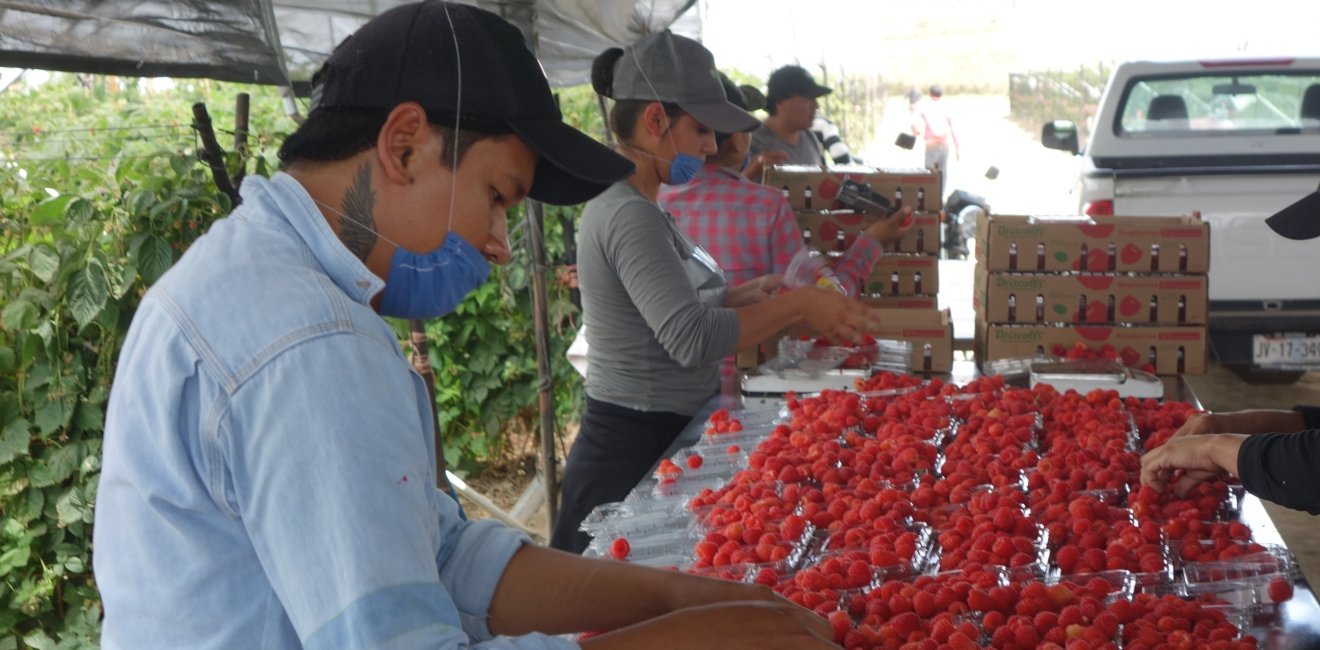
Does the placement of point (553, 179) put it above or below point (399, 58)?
below

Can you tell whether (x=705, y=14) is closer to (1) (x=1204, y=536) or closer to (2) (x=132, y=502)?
(1) (x=1204, y=536)

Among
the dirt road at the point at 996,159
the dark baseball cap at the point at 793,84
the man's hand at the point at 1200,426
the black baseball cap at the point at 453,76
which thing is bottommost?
the dirt road at the point at 996,159

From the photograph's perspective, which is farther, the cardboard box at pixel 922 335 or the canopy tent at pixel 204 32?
the cardboard box at pixel 922 335

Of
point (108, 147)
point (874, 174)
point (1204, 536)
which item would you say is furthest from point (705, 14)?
point (1204, 536)

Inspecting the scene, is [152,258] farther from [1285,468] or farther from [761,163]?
[761,163]

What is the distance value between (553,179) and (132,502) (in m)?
0.69

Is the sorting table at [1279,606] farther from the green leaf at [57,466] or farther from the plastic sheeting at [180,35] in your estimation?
the green leaf at [57,466]

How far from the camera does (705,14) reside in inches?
247

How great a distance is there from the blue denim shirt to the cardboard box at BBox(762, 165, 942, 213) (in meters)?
3.96

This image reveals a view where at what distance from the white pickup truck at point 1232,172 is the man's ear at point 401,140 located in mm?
6073

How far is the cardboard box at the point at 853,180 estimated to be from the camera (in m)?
5.08

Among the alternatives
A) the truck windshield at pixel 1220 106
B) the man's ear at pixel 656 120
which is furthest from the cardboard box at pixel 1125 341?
the truck windshield at pixel 1220 106

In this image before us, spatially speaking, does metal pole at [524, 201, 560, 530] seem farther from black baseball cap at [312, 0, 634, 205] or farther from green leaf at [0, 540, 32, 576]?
black baseball cap at [312, 0, 634, 205]

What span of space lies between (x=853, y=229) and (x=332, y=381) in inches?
162
